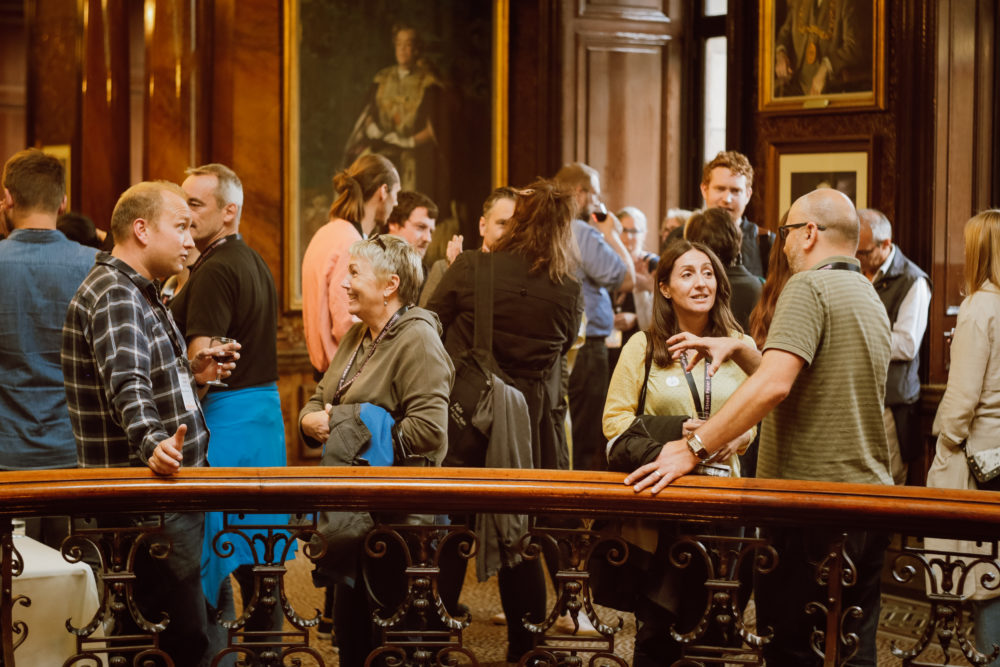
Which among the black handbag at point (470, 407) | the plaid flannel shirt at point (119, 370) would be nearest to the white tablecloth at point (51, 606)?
the plaid flannel shirt at point (119, 370)

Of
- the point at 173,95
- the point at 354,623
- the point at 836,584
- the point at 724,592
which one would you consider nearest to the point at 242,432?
the point at 354,623

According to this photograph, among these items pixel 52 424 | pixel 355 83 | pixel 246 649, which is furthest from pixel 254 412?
pixel 355 83

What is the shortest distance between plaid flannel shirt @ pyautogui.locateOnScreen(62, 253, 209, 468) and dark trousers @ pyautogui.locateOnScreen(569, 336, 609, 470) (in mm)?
3233

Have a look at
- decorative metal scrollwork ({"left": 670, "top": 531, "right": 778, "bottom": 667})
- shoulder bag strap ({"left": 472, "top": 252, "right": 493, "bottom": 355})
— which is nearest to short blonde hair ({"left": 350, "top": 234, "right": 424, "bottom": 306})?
shoulder bag strap ({"left": 472, "top": 252, "right": 493, "bottom": 355})

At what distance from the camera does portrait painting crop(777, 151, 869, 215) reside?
731 centimetres

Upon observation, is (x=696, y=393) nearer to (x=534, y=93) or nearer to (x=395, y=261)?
(x=395, y=261)

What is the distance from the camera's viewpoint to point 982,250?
4789 mm

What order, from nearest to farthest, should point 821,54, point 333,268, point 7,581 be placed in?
point 7,581, point 333,268, point 821,54

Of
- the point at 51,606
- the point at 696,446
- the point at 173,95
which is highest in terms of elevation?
the point at 173,95

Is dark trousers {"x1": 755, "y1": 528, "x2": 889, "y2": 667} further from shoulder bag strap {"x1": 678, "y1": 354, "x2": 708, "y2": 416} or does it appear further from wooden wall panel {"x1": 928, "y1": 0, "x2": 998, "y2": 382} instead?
wooden wall panel {"x1": 928, "y1": 0, "x2": 998, "y2": 382}

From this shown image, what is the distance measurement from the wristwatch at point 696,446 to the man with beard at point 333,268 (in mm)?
2270

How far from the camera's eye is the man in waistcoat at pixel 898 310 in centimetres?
623

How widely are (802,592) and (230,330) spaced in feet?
7.02

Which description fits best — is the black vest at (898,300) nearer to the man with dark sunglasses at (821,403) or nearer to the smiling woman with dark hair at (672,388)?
the smiling woman with dark hair at (672,388)
